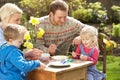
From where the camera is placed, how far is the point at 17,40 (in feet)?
13.9

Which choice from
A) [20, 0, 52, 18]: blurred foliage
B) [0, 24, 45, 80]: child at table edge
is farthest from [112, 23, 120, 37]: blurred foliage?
[0, 24, 45, 80]: child at table edge

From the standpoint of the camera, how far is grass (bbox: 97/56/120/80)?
7.35 meters

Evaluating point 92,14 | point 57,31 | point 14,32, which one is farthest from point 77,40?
point 92,14

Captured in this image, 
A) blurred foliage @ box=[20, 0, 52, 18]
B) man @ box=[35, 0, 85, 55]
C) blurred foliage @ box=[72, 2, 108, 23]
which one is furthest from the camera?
blurred foliage @ box=[72, 2, 108, 23]

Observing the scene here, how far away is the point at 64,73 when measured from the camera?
430 cm

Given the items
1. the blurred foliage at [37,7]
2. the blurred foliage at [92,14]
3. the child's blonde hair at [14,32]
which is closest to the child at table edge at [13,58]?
the child's blonde hair at [14,32]

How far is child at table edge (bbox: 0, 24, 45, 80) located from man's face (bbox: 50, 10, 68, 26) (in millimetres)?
865

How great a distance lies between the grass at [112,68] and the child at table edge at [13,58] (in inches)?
127

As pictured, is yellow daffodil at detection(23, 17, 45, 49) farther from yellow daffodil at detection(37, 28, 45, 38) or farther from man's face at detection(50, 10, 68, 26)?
man's face at detection(50, 10, 68, 26)

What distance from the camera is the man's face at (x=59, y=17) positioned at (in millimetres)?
4998

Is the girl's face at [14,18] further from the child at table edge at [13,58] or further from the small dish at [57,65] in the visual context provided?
the small dish at [57,65]

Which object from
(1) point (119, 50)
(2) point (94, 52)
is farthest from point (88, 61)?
(1) point (119, 50)

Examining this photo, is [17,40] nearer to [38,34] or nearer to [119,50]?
[38,34]

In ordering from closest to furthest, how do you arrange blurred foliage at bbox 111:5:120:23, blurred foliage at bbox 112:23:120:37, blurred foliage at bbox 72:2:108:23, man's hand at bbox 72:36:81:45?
man's hand at bbox 72:36:81:45 → blurred foliage at bbox 112:23:120:37 → blurred foliage at bbox 72:2:108:23 → blurred foliage at bbox 111:5:120:23
